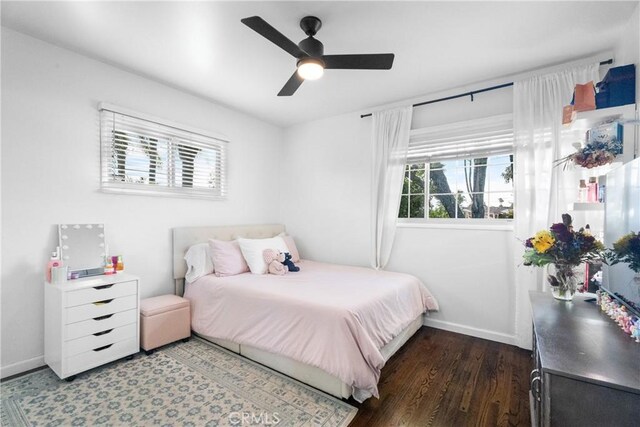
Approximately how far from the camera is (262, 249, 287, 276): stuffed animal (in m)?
3.10

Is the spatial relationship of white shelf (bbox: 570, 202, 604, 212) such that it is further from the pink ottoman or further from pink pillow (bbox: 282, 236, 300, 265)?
the pink ottoman

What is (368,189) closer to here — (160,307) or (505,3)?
(505,3)

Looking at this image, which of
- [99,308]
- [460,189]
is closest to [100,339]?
[99,308]

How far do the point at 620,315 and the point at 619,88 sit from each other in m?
1.39

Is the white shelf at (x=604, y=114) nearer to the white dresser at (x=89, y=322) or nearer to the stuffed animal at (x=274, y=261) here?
the stuffed animal at (x=274, y=261)

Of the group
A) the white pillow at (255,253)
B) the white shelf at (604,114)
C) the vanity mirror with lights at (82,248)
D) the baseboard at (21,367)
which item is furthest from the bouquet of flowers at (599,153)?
the baseboard at (21,367)

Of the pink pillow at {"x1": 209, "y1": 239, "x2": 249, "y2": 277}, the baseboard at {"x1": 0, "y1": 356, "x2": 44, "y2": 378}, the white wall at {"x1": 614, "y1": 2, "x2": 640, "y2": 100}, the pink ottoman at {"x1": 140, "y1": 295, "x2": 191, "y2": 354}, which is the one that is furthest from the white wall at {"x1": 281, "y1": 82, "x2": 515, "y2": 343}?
the baseboard at {"x1": 0, "y1": 356, "x2": 44, "y2": 378}

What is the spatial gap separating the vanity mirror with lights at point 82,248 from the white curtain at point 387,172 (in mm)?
2669

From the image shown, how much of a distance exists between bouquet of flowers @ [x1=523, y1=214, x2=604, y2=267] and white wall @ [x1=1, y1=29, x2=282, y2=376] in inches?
125

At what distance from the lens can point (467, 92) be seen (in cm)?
301

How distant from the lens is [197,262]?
3037mm

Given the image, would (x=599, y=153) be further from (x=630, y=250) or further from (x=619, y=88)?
(x=630, y=250)

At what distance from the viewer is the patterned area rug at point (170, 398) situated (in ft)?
5.82

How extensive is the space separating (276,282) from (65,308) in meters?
1.53
